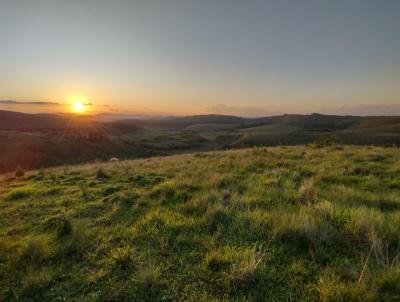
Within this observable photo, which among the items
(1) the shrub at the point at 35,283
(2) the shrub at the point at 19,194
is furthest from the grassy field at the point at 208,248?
(2) the shrub at the point at 19,194

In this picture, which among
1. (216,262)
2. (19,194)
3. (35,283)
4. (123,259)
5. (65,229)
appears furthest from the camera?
(19,194)

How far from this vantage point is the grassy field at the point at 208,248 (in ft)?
9.49

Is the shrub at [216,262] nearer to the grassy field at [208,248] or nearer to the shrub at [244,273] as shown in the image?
the grassy field at [208,248]

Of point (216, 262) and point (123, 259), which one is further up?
point (216, 262)

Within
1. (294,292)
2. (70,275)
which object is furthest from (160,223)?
(294,292)

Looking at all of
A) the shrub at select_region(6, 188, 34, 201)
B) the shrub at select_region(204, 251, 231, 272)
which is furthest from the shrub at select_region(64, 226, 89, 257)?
the shrub at select_region(6, 188, 34, 201)

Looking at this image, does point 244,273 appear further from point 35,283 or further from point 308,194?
point 308,194

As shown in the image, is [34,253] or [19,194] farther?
[19,194]

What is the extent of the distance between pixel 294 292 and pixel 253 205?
2.63 m

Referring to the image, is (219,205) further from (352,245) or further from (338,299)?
(338,299)

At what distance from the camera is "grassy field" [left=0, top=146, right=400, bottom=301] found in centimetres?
289

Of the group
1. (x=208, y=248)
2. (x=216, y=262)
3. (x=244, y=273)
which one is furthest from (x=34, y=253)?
(x=244, y=273)

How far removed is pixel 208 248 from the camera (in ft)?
12.4

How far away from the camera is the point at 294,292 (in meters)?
2.80
